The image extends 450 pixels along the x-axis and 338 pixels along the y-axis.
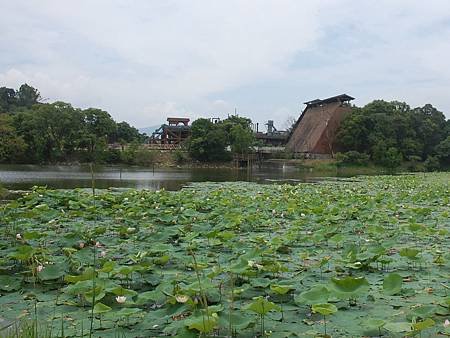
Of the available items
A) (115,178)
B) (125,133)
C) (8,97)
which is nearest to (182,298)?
(115,178)

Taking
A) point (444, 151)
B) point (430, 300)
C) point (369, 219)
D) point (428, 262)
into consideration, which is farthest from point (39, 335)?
point (444, 151)

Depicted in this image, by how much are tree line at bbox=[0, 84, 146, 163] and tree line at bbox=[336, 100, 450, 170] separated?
24.4 m

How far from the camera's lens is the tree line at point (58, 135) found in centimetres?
4031

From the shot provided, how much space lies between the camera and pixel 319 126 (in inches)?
2208

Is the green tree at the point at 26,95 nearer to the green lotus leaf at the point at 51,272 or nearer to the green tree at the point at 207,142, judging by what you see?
the green tree at the point at 207,142

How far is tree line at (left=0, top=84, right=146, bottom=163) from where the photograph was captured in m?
40.3

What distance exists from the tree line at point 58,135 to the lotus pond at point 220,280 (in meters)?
36.0

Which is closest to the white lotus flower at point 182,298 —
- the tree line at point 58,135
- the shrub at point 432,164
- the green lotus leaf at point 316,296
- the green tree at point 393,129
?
the green lotus leaf at point 316,296

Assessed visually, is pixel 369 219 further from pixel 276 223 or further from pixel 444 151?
pixel 444 151

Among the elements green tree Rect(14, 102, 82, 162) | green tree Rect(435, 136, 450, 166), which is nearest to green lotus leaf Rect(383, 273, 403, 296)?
green tree Rect(14, 102, 82, 162)

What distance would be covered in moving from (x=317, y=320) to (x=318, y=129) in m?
54.8

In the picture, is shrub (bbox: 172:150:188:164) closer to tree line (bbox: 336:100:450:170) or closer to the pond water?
tree line (bbox: 336:100:450:170)

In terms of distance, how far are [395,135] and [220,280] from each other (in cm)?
4687

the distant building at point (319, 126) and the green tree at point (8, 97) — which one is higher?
the green tree at point (8, 97)
